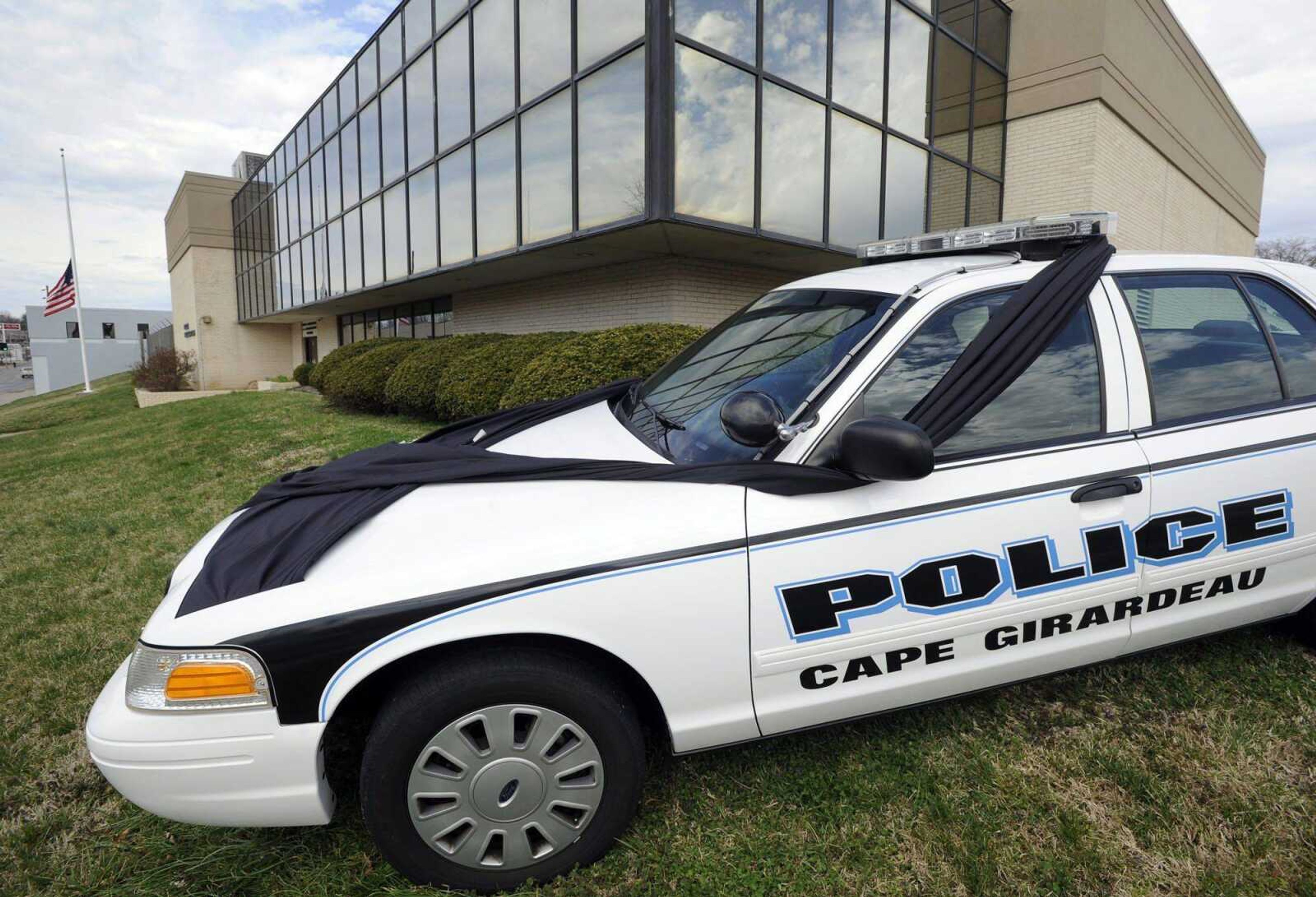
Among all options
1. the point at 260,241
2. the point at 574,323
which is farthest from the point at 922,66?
the point at 260,241

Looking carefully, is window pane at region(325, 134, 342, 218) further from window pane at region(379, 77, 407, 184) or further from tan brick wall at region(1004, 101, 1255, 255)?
tan brick wall at region(1004, 101, 1255, 255)

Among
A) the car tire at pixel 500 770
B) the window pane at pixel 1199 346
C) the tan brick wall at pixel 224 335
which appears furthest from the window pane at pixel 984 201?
the tan brick wall at pixel 224 335

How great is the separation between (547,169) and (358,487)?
10159 millimetres

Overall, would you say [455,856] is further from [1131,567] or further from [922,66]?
[922,66]

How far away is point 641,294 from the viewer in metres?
12.1

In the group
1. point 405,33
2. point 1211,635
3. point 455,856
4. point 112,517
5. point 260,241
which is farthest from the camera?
point 260,241

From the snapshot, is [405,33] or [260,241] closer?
[405,33]

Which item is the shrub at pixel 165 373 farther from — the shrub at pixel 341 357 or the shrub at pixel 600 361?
the shrub at pixel 600 361

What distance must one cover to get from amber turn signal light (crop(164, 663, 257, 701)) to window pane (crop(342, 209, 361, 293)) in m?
18.9

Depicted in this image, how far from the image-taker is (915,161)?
12.9 m

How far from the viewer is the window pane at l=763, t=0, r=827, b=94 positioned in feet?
33.4

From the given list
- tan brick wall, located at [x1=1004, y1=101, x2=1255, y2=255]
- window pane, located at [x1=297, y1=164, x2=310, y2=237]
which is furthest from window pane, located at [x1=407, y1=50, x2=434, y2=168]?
tan brick wall, located at [x1=1004, y1=101, x2=1255, y2=255]

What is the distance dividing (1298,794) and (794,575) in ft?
Answer: 5.97

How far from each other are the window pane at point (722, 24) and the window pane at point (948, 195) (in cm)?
539
